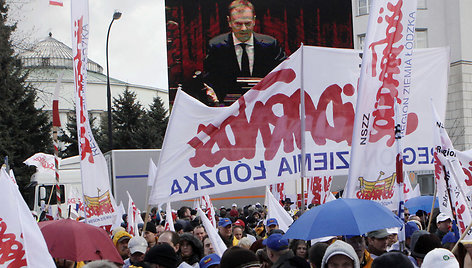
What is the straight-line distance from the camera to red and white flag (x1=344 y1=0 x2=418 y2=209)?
22.0ft

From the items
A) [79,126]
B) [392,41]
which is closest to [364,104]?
[392,41]

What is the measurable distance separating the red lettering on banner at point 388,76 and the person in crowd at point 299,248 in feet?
4.17

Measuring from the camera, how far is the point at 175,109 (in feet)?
27.9

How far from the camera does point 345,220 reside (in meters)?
5.82

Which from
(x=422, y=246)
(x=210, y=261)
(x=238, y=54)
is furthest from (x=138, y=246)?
(x=238, y=54)

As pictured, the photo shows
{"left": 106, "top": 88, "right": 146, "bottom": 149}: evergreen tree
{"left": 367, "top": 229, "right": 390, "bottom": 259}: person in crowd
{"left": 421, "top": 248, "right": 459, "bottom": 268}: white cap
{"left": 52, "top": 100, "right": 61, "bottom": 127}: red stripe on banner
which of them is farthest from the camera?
{"left": 106, "top": 88, "right": 146, "bottom": 149}: evergreen tree

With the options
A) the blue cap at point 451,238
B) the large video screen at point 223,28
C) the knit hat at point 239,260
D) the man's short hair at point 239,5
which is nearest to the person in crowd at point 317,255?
the knit hat at point 239,260

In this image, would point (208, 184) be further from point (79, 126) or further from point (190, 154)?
point (79, 126)

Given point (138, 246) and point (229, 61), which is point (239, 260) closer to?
point (138, 246)

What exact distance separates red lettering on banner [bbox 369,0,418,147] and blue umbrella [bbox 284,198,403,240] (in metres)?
1.01

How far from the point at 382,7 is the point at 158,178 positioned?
2.92 m

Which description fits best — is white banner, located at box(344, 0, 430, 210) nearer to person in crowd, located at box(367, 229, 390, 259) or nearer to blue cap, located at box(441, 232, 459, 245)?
person in crowd, located at box(367, 229, 390, 259)

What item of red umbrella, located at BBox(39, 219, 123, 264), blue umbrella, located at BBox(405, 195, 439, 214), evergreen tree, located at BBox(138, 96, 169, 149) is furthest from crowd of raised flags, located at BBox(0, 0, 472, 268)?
evergreen tree, located at BBox(138, 96, 169, 149)

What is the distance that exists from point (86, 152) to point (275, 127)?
2295 mm
